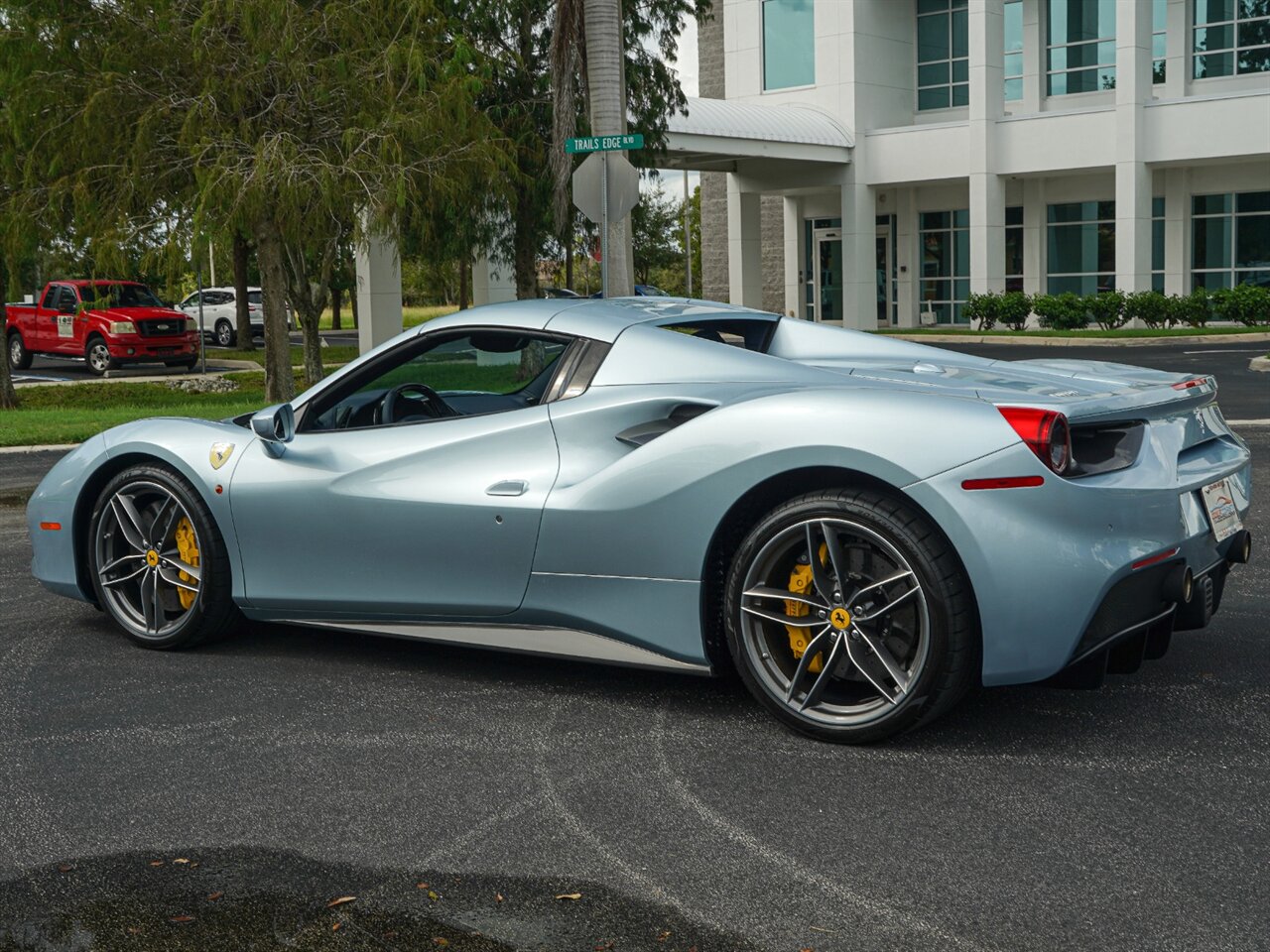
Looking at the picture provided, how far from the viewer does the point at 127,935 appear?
333 centimetres

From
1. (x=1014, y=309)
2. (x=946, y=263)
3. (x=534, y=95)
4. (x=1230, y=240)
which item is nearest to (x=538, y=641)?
(x=534, y=95)

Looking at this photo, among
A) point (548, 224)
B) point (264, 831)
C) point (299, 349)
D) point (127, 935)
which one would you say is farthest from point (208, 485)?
point (299, 349)

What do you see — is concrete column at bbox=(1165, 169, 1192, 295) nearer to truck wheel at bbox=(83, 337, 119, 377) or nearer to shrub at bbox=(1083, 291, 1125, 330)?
shrub at bbox=(1083, 291, 1125, 330)

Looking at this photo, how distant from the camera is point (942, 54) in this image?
4112 centimetres

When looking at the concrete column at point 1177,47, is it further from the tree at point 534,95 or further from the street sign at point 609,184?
the street sign at point 609,184

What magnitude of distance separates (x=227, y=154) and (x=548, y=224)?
6078 mm

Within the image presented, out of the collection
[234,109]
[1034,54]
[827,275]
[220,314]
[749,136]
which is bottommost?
[220,314]

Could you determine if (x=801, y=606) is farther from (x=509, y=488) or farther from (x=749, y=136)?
(x=749, y=136)

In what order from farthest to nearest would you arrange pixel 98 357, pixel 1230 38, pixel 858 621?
1. pixel 1230 38
2. pixel 98 357
3. pixel 858 621

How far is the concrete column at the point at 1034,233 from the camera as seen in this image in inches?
1550

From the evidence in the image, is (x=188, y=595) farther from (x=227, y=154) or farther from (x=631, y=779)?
(x=227, y=154)

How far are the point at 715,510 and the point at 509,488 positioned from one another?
0.79 m

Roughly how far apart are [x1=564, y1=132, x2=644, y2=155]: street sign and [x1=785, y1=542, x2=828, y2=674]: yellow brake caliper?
8999 millimetres

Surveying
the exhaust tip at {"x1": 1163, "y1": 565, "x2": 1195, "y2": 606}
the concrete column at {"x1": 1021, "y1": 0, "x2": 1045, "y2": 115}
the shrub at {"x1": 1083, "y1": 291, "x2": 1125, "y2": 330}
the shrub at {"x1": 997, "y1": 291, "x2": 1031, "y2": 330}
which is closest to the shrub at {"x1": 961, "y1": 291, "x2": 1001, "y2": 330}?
the shrub at {"x1": 997, "y1": 291, "x2": 1031, "y2": 330}
